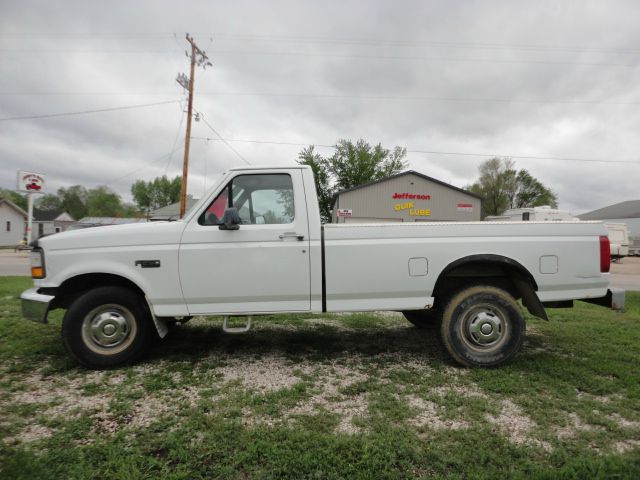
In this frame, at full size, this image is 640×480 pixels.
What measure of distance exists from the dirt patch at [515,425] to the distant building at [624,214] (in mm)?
50893

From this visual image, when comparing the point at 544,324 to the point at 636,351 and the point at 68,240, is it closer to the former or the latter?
the point at 636,351

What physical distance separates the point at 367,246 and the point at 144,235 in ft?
7.44

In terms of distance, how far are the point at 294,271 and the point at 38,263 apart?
259 cm

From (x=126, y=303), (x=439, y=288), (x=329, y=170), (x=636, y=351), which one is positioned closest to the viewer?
(x=126, y=303)

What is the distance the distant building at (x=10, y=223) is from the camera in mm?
40875

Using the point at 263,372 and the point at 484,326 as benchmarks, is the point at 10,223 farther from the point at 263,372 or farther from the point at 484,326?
the point at 484,326

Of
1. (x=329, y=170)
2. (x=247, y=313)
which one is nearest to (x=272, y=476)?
(x=247, y=313)

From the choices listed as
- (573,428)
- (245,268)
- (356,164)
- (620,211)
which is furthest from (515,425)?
(620,211)

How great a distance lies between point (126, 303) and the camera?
3.64m

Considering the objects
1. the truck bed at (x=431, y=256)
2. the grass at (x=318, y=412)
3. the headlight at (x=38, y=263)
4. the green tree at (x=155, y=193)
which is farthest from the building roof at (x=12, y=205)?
the truck bed at (x=431, y=256)

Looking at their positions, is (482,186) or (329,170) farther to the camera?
(482,186)

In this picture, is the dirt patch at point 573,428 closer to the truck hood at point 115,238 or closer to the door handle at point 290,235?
the door handle at point 290,235

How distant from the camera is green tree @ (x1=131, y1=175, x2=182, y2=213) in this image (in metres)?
76.8

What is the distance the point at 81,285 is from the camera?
12.6ft
